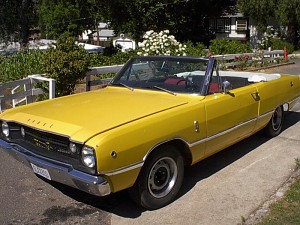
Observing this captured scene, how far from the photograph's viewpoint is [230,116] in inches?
202

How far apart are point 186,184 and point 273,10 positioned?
28.4 metres

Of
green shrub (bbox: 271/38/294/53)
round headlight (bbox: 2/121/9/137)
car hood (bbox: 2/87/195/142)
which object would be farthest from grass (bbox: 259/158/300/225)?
green shrub (bbox: 271/38/294/53)

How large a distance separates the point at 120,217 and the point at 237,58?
14.6 metres

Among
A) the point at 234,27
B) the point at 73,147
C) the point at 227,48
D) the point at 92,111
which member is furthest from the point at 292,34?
the point at 73,147

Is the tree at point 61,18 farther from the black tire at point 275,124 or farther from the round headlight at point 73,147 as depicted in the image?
the round headlight at point 73,147

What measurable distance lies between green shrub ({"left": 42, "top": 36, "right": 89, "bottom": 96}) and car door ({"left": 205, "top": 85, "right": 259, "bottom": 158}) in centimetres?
469

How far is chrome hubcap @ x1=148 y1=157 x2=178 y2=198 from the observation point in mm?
4270

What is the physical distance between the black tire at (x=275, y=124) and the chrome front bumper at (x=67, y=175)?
376 cm

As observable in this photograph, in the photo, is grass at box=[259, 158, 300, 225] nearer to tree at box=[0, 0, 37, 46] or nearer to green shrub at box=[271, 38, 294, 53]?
green shrub at box=[271, 38, 294, 53]

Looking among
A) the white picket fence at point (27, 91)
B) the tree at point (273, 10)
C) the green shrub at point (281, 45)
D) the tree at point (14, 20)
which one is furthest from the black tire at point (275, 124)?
the tree at point (14, 20)

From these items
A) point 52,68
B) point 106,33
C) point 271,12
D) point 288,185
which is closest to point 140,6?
point 271,12

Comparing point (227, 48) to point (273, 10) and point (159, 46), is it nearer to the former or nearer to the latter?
point (159, 46)

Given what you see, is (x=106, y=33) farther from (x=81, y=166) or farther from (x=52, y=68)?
(x=81, y=166)

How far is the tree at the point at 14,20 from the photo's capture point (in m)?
36.6
